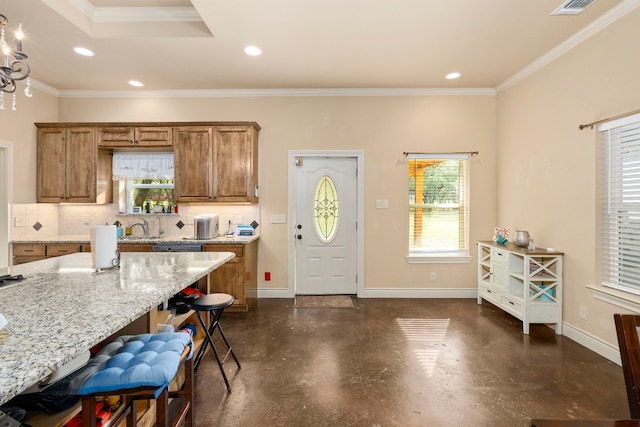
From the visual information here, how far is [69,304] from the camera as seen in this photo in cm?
130

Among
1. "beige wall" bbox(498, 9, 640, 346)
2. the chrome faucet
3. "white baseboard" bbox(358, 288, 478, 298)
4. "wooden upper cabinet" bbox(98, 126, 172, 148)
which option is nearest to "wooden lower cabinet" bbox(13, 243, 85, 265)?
the chrome faucet

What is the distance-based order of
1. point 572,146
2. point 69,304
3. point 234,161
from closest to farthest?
point 69,304
point 572,146
point 234,161

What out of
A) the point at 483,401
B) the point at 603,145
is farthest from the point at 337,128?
the point at 483,401

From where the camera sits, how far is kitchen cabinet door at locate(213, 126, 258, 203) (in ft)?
13.1

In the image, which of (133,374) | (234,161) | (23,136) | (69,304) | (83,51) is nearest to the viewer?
(133,374)

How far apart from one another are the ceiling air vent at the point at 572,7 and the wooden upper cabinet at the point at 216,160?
10.9 feet

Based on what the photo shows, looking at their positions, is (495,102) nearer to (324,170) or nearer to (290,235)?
(324,170)

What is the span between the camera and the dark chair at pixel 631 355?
3.21 feet

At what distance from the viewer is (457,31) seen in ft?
9.40

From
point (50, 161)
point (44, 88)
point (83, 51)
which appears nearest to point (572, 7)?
point (83, 51)

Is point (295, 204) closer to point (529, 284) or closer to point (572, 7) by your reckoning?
point (529, 284)

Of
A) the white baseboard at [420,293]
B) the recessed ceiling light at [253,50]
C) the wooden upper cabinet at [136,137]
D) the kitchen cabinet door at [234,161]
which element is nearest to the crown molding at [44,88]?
the wooden upper cabinet at [136,137]

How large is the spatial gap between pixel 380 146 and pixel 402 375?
9.72 ft

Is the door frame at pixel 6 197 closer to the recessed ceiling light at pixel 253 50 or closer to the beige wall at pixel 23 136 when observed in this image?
the beige wall at pixel 23 136
